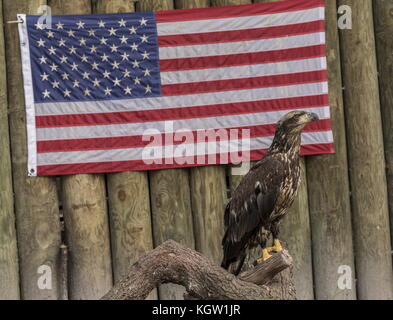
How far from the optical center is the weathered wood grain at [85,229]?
269 inches

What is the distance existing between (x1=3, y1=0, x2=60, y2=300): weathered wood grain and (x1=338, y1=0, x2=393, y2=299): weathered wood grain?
8.71ft

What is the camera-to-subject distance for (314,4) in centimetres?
685

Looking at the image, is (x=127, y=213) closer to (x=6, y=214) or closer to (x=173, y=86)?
(x=6, y=214)

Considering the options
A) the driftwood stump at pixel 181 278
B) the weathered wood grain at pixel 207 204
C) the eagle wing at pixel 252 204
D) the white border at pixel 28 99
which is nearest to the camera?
the driftwood stump at pixel 181 278

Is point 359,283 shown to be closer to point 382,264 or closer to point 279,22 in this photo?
point 382,264

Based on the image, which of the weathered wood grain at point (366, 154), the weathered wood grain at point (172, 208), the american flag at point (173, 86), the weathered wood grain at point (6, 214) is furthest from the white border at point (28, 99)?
the weathered wood grain at point (366, 154)

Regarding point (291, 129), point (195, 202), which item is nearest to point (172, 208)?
point (195, 202)

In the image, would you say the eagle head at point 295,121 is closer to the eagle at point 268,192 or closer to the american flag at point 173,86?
the eagle at point 268,192

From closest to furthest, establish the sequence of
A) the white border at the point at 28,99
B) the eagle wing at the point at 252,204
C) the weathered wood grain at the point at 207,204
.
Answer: the eagle wing at the point at 252,204 → the white border at the point at 28,99 → the weathered wood grain at the point at 207,204

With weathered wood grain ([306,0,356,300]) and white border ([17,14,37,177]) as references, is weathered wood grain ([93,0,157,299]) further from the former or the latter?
weathered wood grain ([306,0,356,300])

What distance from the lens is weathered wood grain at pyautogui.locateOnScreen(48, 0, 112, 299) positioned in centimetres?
684

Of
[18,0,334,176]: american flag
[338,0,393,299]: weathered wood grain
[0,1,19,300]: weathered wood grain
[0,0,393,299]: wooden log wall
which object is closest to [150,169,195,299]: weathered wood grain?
[0,0,393,299]: wooden log wall

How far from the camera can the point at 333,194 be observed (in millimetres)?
6941
